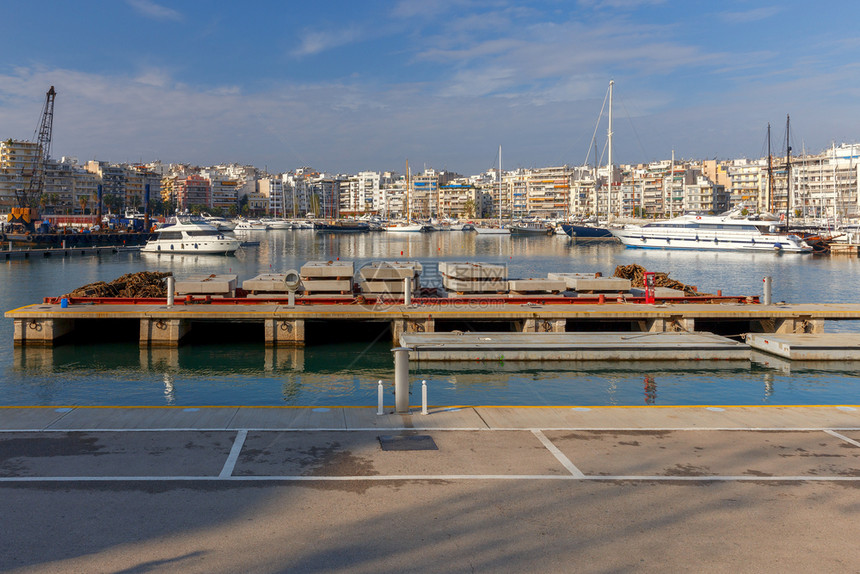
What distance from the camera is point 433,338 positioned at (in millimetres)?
23594

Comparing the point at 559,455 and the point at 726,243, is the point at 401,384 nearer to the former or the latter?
the point at 559,455

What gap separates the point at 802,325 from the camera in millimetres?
26906

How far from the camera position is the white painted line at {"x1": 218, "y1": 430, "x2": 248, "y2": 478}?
956 cm

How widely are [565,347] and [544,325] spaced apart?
11.3 feet

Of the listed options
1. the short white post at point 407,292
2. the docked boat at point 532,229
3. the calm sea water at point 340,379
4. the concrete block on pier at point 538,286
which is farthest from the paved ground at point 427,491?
the docked boat at point 532,229

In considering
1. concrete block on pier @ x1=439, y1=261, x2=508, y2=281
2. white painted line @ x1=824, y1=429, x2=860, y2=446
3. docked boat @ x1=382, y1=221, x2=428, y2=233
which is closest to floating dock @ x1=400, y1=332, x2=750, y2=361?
concrete block on pier @ x1=439, y1=261, x2=508, y2=281

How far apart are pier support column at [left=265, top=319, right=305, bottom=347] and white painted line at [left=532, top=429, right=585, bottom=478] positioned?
15.0 metres

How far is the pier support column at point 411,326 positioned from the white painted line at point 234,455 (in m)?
14.3

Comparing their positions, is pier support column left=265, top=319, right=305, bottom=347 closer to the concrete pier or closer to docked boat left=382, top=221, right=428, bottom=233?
the concrete pier

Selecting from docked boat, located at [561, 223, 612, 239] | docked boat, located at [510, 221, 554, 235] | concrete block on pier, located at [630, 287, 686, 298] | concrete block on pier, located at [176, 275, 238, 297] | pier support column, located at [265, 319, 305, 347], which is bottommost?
pier support column, located at [265, 319, 305, 347]

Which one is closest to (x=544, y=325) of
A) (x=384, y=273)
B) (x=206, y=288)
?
(x=384, y=273)

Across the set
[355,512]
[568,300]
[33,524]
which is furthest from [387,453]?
[568,300]

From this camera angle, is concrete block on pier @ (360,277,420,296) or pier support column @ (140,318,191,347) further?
concrete block on pier @ (360,277,420,296)

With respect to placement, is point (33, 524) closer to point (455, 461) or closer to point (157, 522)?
point (157, 522)
